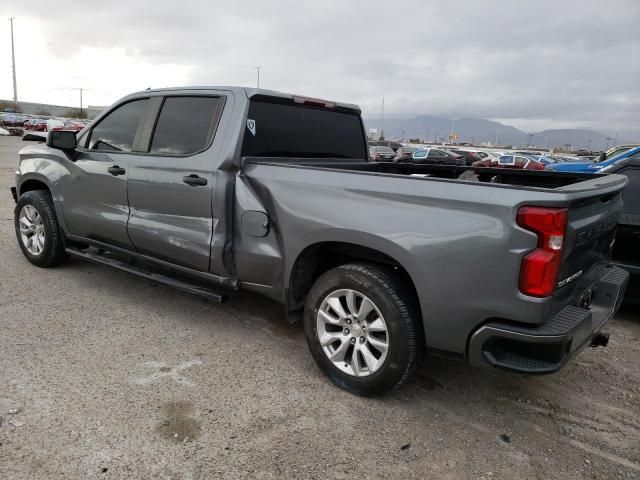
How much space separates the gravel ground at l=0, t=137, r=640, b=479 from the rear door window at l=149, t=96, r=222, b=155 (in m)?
1.46

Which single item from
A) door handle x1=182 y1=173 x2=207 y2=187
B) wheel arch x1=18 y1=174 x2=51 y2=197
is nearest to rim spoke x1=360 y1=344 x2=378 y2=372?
door handle x1=182 y1=173 x2=207 y2=187

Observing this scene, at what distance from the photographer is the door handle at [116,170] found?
4195 mm

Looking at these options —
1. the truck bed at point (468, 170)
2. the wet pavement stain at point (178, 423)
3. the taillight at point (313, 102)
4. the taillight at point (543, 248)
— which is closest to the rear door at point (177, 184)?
the truck bed at point (468, 170)

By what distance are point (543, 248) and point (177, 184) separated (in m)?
2.62

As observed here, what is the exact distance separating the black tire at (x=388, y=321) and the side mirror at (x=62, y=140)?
2936mm

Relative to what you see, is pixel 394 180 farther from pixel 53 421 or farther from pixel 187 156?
pixel 53 421

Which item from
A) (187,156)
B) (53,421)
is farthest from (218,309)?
(53,421)

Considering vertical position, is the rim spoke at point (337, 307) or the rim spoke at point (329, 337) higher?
the rim spoke at point (337, 307)

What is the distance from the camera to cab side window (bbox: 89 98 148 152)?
429 centimetres

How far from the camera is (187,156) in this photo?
3746 mm

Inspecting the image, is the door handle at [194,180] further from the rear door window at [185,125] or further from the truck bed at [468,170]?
the truck bed at [468,170]

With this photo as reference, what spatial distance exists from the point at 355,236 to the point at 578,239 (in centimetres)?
120

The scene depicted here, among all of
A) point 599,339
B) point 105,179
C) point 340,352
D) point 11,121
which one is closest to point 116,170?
point 105,179

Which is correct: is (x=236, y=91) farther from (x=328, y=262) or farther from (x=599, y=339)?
(x=599, y=339)
